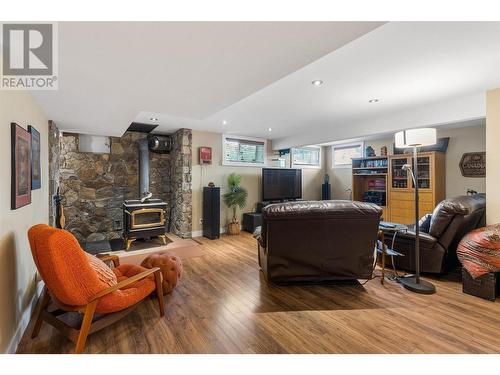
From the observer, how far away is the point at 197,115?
2.87 m

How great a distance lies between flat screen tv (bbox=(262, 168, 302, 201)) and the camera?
5859 mm

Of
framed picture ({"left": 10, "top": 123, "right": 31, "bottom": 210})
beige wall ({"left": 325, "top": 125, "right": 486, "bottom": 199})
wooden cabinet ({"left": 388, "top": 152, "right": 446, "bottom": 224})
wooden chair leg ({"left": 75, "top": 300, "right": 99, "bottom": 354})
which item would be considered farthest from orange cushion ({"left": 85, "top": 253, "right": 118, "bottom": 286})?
beige wall ({"left": 325, "top": 125, "right": 486, "bottom": 199})

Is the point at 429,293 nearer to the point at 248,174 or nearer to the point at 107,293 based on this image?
the point at 107,293

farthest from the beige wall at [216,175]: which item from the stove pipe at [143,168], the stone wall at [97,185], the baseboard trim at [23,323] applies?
the baseboard trim at [23,323]

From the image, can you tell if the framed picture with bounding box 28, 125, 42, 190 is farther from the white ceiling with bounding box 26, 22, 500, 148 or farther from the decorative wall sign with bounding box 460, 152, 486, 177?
the decorative wall sign with bounding box 460, 152, 486, 177

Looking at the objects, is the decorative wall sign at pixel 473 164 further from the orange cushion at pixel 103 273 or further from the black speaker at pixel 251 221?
the orange cushion at pixel 103 273

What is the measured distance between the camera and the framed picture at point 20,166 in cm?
163

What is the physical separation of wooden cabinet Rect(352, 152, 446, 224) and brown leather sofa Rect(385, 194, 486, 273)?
1.82 metres

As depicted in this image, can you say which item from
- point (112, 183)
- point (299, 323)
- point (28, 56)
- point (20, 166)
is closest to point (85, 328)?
point (20, 166)

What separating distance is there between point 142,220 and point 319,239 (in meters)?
3.37

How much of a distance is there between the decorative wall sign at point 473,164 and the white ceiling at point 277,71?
6.81 ft

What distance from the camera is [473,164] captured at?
4.48 meters

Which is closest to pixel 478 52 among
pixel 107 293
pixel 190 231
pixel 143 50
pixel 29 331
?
pixel 143 50
